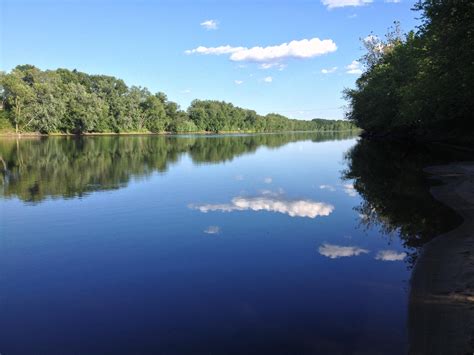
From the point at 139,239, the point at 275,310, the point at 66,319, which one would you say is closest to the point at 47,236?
the point at 139,239

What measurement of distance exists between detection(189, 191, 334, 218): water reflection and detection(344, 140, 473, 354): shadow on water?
83.6 inches

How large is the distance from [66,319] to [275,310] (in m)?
4.55

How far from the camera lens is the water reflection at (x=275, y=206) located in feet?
60.6

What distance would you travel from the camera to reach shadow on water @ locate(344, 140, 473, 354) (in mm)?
7105

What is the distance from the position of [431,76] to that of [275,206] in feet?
74.7

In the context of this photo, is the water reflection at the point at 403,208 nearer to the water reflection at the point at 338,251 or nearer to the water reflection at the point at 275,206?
the water reflection at the point at 338,251

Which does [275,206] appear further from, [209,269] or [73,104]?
[73,104]

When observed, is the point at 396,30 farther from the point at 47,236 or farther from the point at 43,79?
the point at 43,79

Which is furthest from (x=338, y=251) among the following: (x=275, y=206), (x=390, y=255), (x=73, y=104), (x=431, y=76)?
(x=73, y=104)

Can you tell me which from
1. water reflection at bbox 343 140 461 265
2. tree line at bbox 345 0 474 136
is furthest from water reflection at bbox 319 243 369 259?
tree line at bbox 345 0 474 136

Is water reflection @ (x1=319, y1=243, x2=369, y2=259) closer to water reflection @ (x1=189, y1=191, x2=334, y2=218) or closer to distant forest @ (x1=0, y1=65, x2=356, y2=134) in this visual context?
water reflection @ (x1=189, y1=191, x2=334, y2=218)

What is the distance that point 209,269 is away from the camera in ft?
35.8

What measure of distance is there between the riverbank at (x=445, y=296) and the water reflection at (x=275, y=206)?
20.7ft

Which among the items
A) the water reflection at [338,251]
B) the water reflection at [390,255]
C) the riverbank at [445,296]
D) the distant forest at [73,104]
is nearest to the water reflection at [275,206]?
the water reflection at [338,251]
